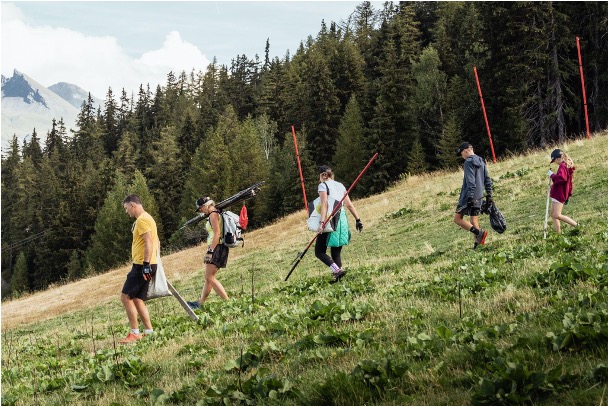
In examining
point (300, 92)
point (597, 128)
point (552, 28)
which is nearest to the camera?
point (552, 28)

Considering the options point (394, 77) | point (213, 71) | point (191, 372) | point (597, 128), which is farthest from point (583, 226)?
point (213, 71)

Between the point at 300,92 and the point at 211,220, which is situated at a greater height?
the point at 300,92

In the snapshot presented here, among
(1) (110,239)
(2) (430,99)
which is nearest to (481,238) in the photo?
(2) (430,99)

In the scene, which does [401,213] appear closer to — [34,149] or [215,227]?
[215,227]

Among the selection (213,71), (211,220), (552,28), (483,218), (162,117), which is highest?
(213,71)

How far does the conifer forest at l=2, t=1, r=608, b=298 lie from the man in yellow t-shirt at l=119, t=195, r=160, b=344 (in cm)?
3789

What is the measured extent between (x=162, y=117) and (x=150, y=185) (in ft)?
144

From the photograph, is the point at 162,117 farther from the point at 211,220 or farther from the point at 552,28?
the point at 211,220

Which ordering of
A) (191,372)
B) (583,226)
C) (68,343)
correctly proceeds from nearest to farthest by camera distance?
(191,372) → (68,343) → (583,226)

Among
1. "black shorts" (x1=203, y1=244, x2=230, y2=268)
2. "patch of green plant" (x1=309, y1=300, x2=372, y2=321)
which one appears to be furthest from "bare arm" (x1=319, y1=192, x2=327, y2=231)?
"patch of green plant" (x1=309, y1=300, x2=372, y2=321)

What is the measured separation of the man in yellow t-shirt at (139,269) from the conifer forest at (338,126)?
124ft

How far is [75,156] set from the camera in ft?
431

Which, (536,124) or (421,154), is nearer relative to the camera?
(536,124)

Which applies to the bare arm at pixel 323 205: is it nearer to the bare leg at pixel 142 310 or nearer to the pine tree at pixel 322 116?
the bare leg at pixel 142 310
